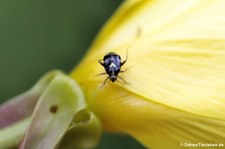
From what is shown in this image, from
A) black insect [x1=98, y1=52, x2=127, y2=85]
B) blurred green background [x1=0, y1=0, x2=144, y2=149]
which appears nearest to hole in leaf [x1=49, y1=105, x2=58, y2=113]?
black insect [x1=98, y1=52, x2=127, y2=85]

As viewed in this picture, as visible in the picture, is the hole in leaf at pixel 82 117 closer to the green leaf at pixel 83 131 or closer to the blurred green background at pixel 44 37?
the green leaf at pixel 83 131

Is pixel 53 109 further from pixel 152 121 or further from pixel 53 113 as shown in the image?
pixel 152 121

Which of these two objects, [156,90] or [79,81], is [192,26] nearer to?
[156,90]

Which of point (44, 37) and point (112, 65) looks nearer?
point (112, 65)

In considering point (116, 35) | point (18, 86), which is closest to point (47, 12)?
point (18, 86)

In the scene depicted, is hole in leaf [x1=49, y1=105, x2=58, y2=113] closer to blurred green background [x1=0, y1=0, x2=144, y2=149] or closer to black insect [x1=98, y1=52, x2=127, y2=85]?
black insect [x1=98, y1=52, x2=127, y2=85]

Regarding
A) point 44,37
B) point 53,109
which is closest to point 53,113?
point 53,109
